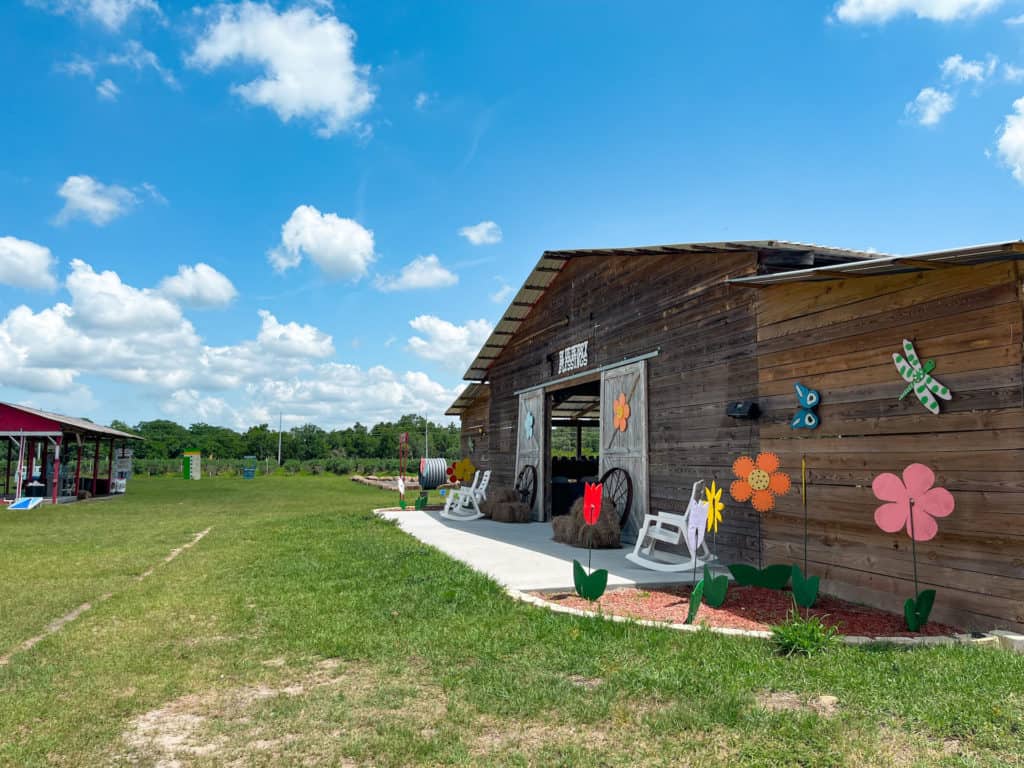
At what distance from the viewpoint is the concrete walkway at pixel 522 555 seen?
6693 millimetres

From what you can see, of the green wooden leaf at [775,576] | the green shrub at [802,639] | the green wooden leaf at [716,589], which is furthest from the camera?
the green wooden leaf at [775,576]

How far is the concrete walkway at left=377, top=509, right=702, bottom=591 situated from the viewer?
669 centimetres

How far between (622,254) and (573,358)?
7.85ft

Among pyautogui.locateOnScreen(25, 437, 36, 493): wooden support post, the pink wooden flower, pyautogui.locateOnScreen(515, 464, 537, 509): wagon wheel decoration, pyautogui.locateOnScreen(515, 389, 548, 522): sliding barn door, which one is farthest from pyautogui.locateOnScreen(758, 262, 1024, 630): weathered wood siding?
pyautogui.locateOnScreen(25, 437, 36, 493): wooden support post

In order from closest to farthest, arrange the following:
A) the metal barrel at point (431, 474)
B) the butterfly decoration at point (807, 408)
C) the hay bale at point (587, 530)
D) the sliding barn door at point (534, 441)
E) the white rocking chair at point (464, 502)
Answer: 1. the butterfly decoration at point (807, 408)
2. the hay bale at point (587, 530)
3. the sliding barn door at point (534, 441)
4. the white rocking chair at point (464, 502)
5. the metal barrel at point (431, 474)

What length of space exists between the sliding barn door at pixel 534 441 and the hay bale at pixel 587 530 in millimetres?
3557

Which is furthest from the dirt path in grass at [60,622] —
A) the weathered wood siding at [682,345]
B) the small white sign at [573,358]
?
the small white sign at [573,358]

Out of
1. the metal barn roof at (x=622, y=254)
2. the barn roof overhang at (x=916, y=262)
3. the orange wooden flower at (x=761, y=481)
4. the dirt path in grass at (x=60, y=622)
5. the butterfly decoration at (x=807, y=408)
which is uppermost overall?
the metal barn roof at (x=622, y=254)

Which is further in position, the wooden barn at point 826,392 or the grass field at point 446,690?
the wooden barn at point 826,392

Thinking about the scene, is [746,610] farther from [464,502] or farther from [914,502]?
[464,502]

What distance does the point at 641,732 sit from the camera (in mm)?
3121

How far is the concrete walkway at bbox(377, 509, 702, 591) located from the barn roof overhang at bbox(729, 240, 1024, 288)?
3.10 m

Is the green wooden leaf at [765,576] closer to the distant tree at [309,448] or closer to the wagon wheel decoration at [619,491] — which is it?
the wagon wheel decoration at [619,491]

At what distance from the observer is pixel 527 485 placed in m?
14.0
